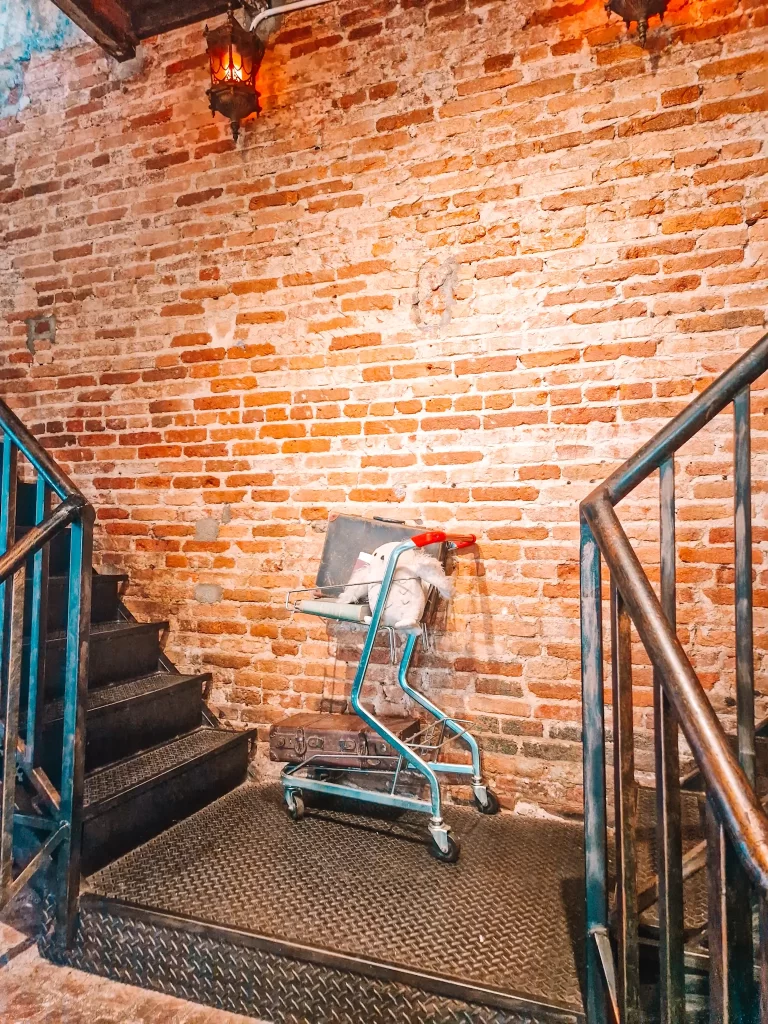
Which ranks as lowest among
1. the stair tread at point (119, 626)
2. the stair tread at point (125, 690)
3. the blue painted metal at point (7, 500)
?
the stair tread at point (125, 690)

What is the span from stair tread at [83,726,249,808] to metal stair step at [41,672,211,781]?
0.17 feet

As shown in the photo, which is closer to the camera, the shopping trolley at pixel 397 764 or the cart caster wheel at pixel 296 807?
the shopping trolley at pixel 397 764

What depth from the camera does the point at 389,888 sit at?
1894 mm

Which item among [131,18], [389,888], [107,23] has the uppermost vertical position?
[131,18]

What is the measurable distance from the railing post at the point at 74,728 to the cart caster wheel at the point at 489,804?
139cm

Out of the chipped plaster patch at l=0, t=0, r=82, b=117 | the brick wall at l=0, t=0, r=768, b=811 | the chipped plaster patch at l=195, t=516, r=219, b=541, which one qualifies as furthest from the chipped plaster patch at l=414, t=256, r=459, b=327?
the chipped plaster patch at l=0, t=0, r=82, b=117

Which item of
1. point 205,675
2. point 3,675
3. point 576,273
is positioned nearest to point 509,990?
point 3,675

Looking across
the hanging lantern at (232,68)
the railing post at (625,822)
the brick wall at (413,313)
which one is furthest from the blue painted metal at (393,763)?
the hanging lantern at (232,68)

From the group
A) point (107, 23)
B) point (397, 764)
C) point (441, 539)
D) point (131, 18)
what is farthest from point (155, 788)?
point (131, 18)

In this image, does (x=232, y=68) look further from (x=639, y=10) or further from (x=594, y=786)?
(x=594, y=786)

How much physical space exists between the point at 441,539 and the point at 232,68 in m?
2.31

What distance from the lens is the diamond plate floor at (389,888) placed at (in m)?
1.60

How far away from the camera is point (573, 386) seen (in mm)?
2432

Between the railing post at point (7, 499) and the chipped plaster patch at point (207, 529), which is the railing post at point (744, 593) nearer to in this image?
the railing post at point (7, 499)
